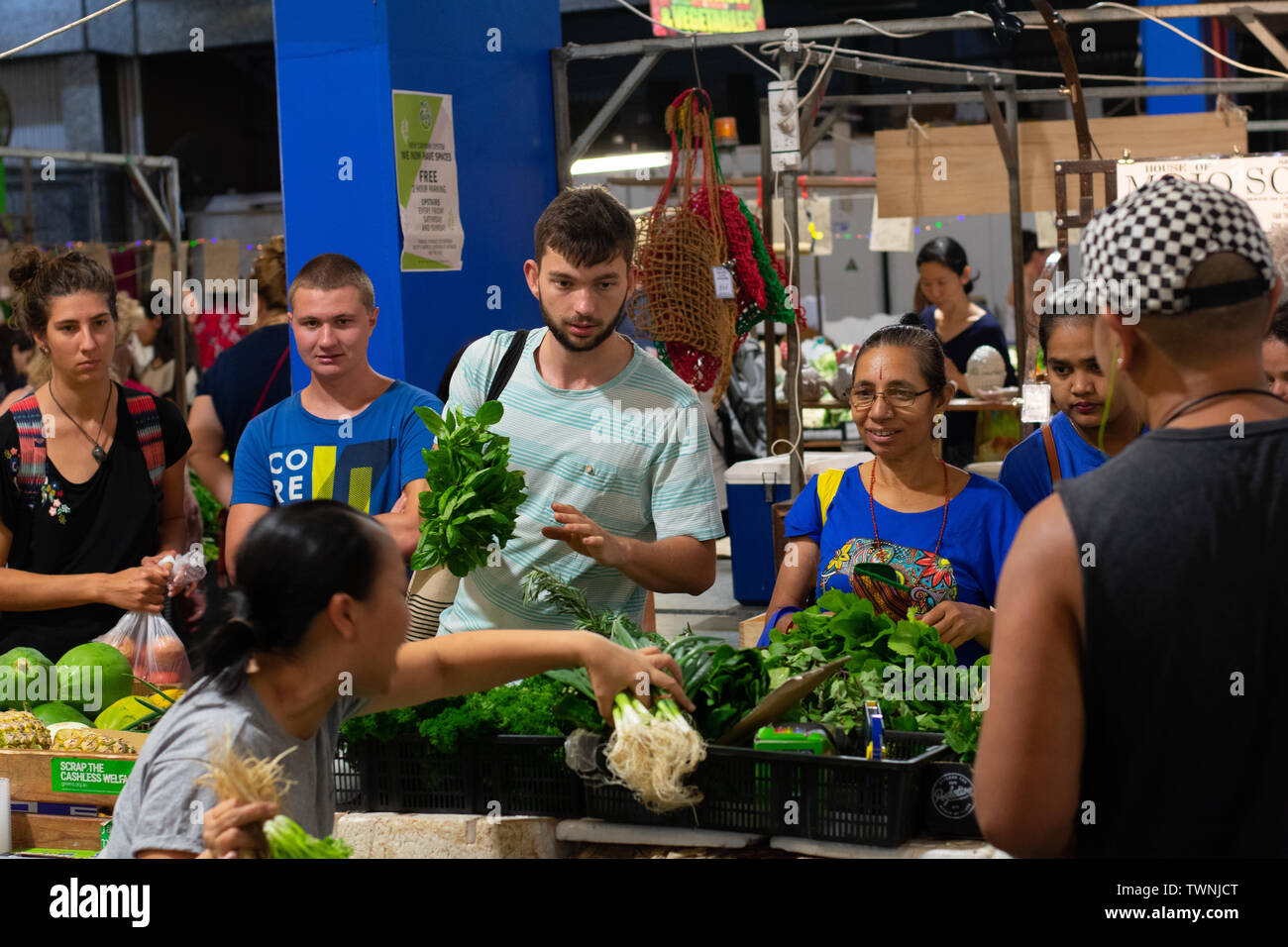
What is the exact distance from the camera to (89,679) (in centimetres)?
327

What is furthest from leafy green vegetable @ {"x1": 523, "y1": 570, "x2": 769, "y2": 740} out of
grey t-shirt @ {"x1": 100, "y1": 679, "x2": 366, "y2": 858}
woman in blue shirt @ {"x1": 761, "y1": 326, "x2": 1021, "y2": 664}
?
grey t-shirt @ {"x1": 100, "y1": 679, "x2": 366, "y2": 858}

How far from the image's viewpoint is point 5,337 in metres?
8.73

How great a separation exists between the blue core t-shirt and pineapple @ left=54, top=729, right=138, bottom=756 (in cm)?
205

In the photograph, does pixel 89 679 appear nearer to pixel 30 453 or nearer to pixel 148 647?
pixel 148 647

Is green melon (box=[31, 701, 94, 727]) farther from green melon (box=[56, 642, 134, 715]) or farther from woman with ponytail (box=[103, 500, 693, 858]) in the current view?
woman with ponytail (box=[103, 500, 693, 858])

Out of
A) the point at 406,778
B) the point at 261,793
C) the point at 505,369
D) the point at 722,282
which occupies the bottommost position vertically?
the point at 406,778

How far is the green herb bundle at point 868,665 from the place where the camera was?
2.59 metres

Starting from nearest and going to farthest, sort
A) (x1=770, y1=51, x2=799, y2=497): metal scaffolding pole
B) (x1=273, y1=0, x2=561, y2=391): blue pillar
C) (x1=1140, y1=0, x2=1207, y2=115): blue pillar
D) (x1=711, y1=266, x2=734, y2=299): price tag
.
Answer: (x1=273, y1=0, x2=561, y2=391): blue pillar
(x1=711, y1=266, x2=734, y2=299): price tag
(x1=770, y1=51, x2=799, y2=497): metal scaffolding pole
(x1=1140, y1=0, x2=1207, y2=115): blue pillar

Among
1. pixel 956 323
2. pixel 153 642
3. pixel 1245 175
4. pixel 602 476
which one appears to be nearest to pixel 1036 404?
pixel 1245 175

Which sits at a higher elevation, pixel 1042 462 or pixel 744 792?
pixel 1042 462

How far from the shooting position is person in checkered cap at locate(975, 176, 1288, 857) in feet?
5.01

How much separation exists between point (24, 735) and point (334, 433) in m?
0.98

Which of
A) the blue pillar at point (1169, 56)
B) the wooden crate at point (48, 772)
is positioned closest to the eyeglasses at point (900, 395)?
the wooden crate at point (48, 772)

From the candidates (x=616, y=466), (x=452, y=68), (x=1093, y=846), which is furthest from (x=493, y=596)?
(x=452, y=68)
